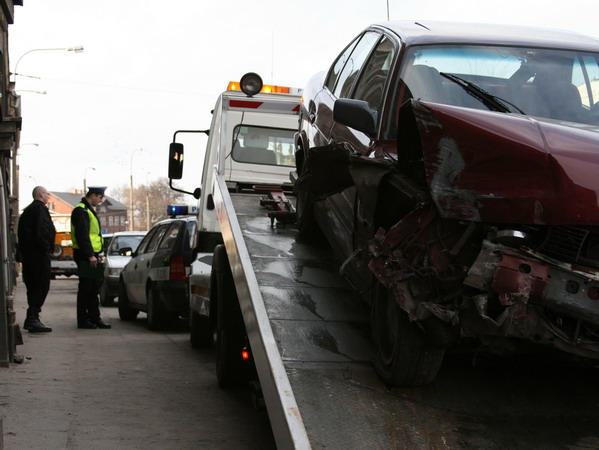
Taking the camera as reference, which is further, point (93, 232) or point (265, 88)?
point (93, 232)

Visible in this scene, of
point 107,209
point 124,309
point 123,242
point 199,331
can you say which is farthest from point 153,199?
point 199,331

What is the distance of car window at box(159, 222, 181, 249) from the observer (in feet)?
42.9

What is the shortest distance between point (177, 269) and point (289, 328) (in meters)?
8.08

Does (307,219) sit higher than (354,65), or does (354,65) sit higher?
(354,65)

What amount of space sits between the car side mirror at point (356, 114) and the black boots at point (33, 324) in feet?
26.5

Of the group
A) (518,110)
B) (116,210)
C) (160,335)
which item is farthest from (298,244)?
(116,210)

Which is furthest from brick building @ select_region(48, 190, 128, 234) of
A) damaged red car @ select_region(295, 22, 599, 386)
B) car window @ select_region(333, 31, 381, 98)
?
damaged red car @ select_region(295, 22, 599, 386)

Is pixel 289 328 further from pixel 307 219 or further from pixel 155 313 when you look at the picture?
pixel 155 313

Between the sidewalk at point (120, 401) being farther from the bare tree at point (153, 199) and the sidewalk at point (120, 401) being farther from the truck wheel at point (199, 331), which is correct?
the bare tree at point (153, 199)

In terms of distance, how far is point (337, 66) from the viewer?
7.43 meters

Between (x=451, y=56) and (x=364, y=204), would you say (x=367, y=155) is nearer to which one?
(x=364, y=204)

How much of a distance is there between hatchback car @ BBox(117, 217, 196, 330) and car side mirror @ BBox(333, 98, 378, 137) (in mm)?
7084

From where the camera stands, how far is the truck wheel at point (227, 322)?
6777 mm

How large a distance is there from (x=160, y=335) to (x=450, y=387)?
895cm
